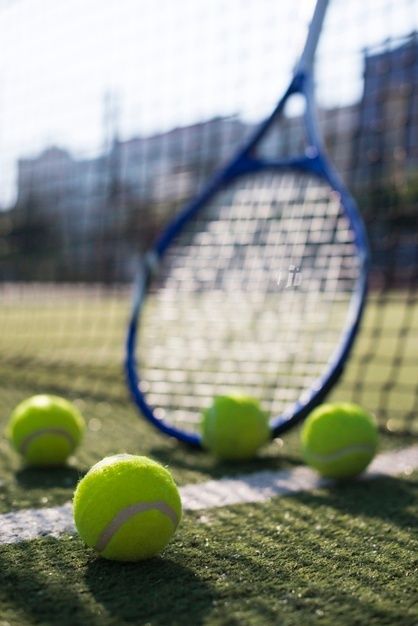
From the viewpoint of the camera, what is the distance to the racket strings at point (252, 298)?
2.65m

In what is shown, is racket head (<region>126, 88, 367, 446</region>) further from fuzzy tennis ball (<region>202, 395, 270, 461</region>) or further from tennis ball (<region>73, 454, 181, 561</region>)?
tennis ball (<region>73, 454, 181, 561</region>)

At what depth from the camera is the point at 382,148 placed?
4.85m

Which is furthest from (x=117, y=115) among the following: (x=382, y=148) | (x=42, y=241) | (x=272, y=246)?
(x=272, y=246)

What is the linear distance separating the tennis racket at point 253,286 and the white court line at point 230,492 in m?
0.31

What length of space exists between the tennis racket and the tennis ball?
99 centimetres

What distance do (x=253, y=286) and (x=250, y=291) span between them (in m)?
0.03

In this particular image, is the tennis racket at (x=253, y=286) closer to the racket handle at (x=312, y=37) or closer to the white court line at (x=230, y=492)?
the racket handle at (x=312, y=37)

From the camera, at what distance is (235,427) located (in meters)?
2.29

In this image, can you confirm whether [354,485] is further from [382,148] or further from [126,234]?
[126,234]

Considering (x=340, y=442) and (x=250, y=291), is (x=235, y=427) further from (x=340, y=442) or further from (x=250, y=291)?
(x=250, y=291)

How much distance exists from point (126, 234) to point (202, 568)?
6.34 m

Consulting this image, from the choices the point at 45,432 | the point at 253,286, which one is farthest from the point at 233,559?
the point at 253,286

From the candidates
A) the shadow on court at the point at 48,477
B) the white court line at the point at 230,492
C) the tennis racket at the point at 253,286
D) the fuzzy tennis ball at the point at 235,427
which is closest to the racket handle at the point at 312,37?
the tennis racket at the point at 253,286

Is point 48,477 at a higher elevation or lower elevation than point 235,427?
lower
